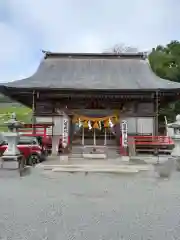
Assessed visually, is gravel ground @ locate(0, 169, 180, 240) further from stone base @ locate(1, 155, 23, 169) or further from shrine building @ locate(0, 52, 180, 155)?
shrine building @ locate(0, 52, 180, 155)

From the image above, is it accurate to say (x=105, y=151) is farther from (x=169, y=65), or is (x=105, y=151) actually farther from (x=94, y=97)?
(x=169, y=65)

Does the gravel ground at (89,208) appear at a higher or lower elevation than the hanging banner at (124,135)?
lower

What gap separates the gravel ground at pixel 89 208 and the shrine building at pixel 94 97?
7.27 m

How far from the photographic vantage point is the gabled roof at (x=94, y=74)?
17188 mm

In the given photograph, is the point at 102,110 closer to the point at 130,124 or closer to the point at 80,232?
the point at 130,124

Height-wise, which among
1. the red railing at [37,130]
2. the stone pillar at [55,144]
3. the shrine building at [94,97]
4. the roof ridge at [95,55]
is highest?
Result: the roof ridge at [95,55]

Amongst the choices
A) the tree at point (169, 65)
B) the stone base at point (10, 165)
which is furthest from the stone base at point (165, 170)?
the tree at point (169, 65)

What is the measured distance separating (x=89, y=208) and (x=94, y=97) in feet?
37.8

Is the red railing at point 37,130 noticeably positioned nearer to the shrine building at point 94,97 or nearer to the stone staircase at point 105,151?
the shrine building at point 94,97

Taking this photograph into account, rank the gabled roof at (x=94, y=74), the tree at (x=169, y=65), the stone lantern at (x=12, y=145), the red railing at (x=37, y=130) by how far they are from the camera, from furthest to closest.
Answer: the tree at (x=169, y=65) → the red railing at (x=37, y=130) → the gabled roof at (x=94, y=74) → the stone lantern at (x=12, y=145)

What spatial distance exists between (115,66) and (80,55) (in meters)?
2.73

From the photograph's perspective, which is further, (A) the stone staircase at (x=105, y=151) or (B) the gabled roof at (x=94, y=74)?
(B) the gabled roof at (x=94, y=74)

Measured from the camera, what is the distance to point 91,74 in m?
20.5

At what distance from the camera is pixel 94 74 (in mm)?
20406
